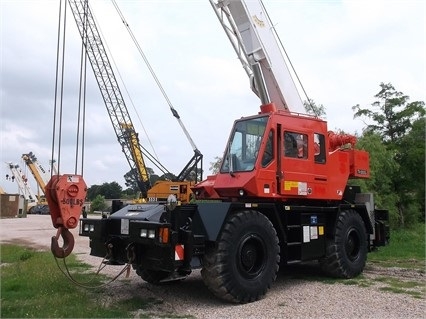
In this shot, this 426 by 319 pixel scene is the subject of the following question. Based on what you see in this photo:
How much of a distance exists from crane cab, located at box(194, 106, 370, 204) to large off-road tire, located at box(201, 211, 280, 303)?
699 mm

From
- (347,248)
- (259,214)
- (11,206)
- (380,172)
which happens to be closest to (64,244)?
(259,214)

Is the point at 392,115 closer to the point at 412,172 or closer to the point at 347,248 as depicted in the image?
the point at 412,172

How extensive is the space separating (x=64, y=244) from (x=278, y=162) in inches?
151

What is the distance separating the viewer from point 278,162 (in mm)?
8320

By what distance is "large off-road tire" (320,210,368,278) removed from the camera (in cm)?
927

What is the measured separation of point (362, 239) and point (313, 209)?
5.79ft

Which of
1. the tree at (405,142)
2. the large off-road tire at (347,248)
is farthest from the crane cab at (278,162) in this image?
the tree at (405,142)

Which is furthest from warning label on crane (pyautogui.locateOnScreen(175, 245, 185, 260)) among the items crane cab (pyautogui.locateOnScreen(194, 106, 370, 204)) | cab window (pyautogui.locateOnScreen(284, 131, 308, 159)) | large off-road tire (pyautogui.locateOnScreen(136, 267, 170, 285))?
cab window (pyautogui.locateOnScreen(284, 131, 308, 159))

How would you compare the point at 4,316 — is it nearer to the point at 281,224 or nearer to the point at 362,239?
the point at 281,224

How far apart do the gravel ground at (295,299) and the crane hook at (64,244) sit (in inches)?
49.8

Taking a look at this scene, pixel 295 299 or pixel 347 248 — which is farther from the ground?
pixel 347 248

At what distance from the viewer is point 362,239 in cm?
1002

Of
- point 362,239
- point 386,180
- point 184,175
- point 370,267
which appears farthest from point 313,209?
point 184,175

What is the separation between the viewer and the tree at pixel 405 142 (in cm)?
2636
